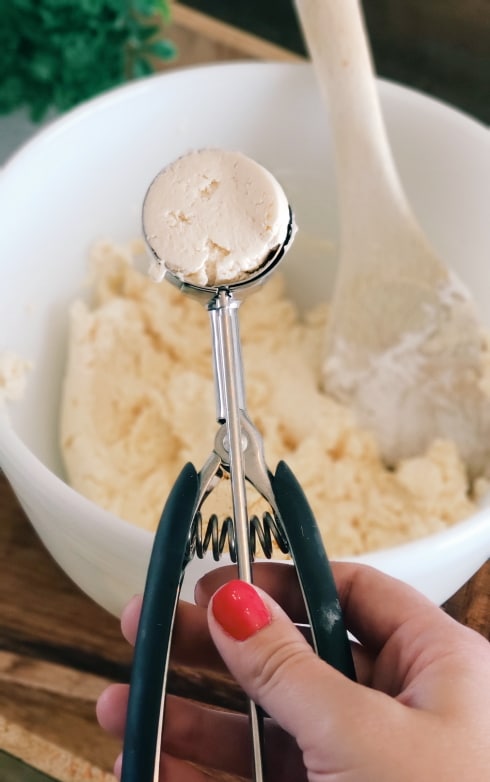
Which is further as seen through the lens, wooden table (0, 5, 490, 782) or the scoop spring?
wooden table (0, 5, 490, 782)

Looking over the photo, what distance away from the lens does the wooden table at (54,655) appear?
18.5 inches

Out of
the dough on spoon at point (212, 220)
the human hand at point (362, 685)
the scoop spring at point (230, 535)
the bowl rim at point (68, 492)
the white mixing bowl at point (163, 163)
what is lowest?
the human hand at point (362, 685)

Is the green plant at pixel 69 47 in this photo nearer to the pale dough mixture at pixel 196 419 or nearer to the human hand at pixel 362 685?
the pale dough mixture at pixel 196 419

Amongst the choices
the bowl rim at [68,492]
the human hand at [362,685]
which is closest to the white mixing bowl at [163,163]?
the bowl rim at [68,492]

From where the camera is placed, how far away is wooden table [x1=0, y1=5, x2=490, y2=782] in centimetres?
47

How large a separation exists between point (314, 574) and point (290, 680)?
0.05 meters

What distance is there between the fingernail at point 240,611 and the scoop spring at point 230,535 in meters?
0.03

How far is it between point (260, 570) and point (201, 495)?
6cm

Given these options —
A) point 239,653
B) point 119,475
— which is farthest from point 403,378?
point 239,653

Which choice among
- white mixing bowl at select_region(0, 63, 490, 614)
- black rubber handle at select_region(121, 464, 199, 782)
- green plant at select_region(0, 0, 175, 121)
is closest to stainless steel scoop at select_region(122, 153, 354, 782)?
black rubber handle at select_region(121, 464, 199, 782)

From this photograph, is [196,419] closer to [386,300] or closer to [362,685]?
[386,300]

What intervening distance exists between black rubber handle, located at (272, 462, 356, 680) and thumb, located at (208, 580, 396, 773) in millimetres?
15

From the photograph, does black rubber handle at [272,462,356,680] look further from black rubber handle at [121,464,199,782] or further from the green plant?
the green plant

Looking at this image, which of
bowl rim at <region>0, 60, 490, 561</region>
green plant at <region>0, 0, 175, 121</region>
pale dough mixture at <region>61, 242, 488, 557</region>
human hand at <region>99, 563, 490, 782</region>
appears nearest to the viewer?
human hand at <region>99, 563, 490, 782</region>
